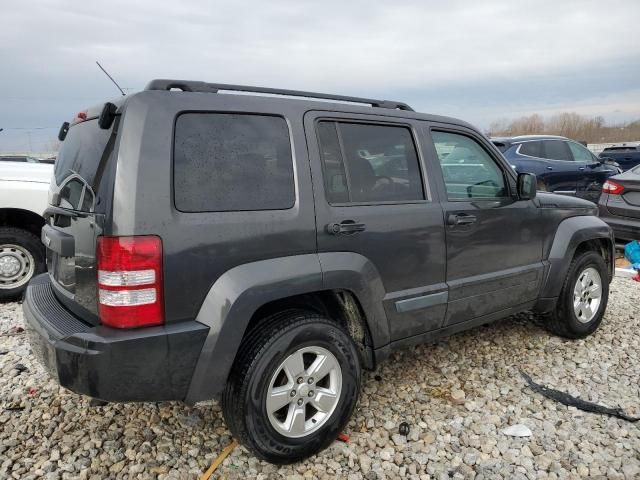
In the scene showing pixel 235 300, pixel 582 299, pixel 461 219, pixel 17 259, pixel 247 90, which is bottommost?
pixel 582 299

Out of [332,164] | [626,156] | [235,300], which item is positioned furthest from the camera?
[626,156]

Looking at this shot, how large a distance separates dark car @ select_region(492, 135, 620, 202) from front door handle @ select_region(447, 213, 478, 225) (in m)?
7.05

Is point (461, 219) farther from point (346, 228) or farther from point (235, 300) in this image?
point (235, 300)

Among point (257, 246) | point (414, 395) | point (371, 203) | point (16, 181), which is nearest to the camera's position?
point (257, 246)

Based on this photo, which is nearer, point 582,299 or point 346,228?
point 346,228

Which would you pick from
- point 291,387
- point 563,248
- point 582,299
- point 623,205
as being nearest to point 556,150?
point 623,205

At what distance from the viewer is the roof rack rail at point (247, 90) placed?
2348 mm

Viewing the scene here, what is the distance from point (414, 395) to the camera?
10.8 feet

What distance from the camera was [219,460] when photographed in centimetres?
259

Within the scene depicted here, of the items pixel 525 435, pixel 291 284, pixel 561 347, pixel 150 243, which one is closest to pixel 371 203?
pixel 291 284

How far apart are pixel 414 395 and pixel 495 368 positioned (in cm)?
79

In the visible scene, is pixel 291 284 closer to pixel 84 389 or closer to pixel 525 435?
pixel 84 389

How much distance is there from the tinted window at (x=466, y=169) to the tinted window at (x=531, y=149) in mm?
6932

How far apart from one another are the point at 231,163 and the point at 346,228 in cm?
69
